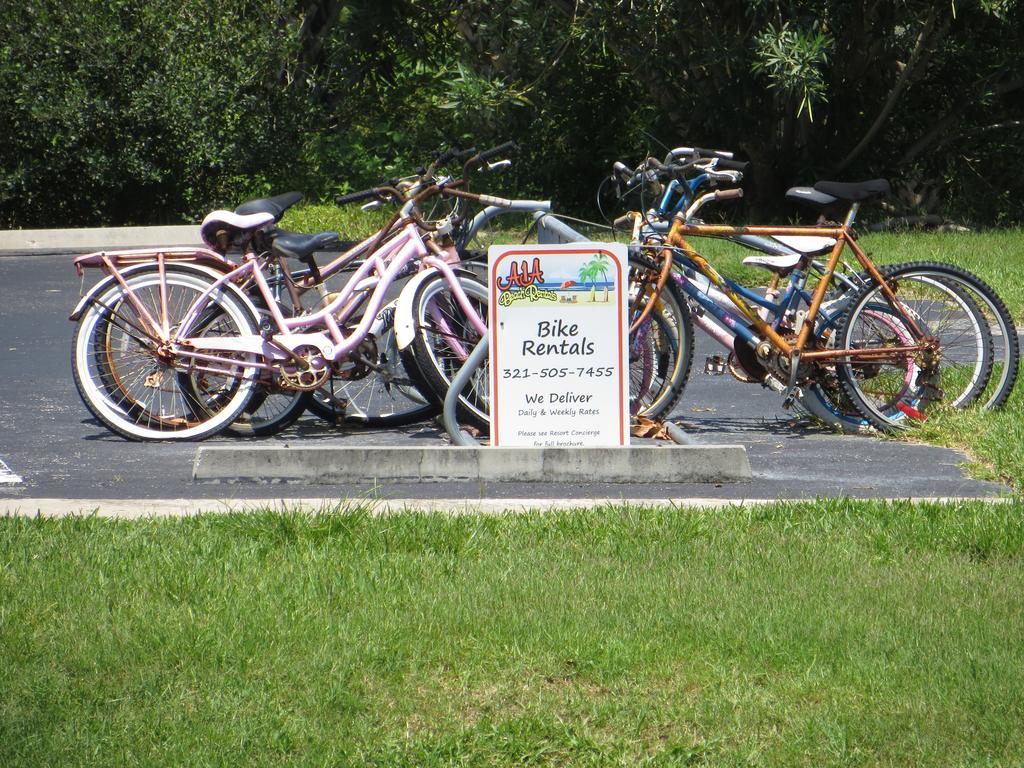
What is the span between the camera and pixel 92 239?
1780cm

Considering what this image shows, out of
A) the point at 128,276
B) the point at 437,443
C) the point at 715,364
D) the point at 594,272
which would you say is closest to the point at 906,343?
the point at 715,364

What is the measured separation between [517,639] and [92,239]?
48.8ft

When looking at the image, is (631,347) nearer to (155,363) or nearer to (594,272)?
(594,272)

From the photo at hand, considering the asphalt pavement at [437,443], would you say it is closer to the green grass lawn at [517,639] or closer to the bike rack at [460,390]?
the bike rack at [460,390]

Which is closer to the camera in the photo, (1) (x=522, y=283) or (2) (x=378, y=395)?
(1) (x=522, y=283)

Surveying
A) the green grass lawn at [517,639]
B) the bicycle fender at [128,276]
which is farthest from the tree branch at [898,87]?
the green grass lawn at [517,639]

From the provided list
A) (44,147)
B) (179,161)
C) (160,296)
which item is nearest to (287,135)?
(179,161)

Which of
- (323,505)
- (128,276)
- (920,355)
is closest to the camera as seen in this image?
(323,505)

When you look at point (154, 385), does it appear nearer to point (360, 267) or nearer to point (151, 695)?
point (360, 267)

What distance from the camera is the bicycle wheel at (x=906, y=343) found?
22.9ft

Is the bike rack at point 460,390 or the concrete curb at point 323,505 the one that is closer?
the concrete curb at point 323,505

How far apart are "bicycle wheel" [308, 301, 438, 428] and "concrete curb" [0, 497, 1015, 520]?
1460 mm

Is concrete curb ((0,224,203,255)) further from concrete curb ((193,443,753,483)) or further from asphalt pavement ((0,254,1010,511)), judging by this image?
concrete curb ((193,443,753,483))

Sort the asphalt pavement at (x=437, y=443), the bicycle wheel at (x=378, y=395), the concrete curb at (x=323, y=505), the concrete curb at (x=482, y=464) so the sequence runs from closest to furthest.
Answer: the concrete curb at (x=323, y=505) → the asphalt pavement at (x=437, y=443) → the concrete curb at (x=482, y=464) → the bicycle wheel at (x=378, y=395)
